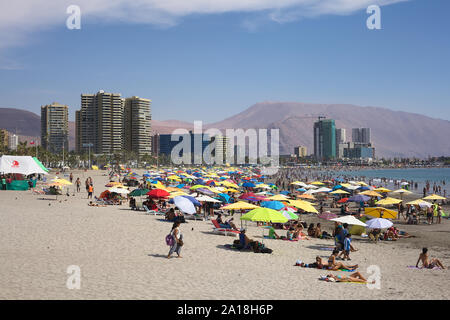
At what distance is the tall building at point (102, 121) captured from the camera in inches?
5722

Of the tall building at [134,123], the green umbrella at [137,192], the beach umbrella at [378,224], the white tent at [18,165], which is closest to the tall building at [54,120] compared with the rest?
the tall building at [134,123]

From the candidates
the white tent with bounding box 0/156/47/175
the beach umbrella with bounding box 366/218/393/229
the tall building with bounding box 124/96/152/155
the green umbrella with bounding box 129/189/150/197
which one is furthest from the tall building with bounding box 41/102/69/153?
the beach umbrella with bounding box 366/218/393/229

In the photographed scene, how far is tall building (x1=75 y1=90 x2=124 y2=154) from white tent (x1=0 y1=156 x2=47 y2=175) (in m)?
117

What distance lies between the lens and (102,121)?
475 feet

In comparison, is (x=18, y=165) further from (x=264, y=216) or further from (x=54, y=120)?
(x=54, y=120)

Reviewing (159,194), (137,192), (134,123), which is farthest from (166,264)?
(134,123)

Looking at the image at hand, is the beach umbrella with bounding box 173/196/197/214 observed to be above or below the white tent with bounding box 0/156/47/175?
below

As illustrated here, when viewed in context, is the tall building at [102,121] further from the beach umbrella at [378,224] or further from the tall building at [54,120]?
the beach umbrella at [378,224]

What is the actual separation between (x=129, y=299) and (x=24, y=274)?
2712mm

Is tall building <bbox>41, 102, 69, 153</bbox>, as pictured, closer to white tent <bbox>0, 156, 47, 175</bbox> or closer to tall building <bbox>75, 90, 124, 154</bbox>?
tall building <bbox>75, 90, 124, 154</bbox>

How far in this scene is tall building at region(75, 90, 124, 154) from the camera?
145m

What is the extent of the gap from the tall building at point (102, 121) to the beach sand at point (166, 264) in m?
133
